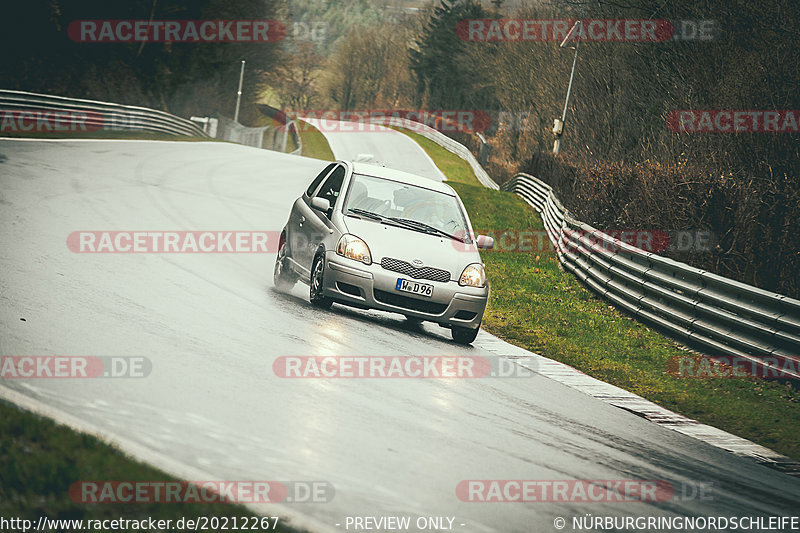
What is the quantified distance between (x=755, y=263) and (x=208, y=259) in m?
8.55

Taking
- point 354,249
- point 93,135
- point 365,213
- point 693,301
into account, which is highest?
point 93,135

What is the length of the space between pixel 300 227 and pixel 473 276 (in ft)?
8.17

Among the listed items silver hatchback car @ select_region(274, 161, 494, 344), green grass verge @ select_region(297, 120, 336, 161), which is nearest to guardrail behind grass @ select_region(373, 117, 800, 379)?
silver hatchback car @ select_region(274, 161, 494, 344)

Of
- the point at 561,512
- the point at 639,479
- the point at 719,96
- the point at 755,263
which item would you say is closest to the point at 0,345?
the point at 561,512

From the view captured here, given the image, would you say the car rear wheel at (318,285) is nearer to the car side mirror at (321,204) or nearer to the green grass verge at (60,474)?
the car side mirror at (321,204)

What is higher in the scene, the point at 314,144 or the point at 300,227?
the point at 314,144

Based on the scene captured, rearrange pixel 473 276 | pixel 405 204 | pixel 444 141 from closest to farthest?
1. pixel 473 276
2. pixel 405 204
3. pixel 444 141

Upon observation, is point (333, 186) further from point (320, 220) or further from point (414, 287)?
point (414, 287)

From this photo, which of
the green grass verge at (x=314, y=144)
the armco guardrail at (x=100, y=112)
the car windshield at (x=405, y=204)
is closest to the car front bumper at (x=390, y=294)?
the car windshield at (x=405, y=204)

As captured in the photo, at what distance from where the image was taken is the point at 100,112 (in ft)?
118

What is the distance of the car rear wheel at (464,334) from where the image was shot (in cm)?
1073

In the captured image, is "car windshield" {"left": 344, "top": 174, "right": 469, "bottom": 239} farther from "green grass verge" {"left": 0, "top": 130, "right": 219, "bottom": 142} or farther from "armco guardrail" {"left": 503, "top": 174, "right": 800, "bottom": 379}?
"green grass verge" {"left": 0, "top": 130, "right": 219, "bottom": 142}

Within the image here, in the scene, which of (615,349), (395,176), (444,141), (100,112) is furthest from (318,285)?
(444,141)

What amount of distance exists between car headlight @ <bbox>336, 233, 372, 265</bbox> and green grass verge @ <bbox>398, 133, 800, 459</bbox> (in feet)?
9.06
